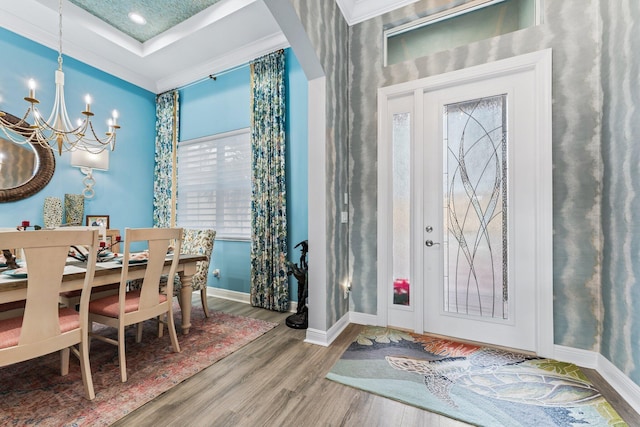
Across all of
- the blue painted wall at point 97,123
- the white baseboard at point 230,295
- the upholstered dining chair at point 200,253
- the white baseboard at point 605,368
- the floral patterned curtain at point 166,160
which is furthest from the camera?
the floral patterned curtain at point 166,160

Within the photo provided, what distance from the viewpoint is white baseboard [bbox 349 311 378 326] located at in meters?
2.71

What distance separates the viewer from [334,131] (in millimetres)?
2520

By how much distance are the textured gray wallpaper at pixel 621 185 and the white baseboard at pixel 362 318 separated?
1.66m

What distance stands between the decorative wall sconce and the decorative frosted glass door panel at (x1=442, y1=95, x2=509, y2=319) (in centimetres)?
408

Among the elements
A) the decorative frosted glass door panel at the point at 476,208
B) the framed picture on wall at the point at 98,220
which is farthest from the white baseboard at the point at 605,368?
the framed picture on wall at the point at 98,220

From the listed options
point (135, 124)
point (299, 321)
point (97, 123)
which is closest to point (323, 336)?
point (299, 321)

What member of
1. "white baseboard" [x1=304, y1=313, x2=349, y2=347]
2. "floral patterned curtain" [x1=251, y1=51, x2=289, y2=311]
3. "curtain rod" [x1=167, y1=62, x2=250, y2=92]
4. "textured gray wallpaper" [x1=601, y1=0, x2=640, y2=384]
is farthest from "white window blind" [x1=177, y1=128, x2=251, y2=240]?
"textured gray wallpaper" [x1=601, y1=0, x2=640, y2=384]

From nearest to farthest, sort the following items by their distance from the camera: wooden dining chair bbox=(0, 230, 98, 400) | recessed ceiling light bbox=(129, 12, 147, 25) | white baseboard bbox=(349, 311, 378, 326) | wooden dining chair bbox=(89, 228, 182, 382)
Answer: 1. wooden dining chair bbox=(0, 230, 98, 400)
2. wooden dining chair bbox=(89, 228, 182, 382)
3. white baseboard bbox=(349, 311, 378, 326)
4. recessed ceiling light bbox=(129, 12, 147, 25)

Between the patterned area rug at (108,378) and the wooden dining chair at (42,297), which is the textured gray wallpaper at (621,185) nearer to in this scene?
the patterned area rug at (108,378)

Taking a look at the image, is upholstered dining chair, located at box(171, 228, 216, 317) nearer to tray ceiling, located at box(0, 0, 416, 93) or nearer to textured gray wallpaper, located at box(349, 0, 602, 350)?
tray ceiling, located at box(0, 0, 416, 93)

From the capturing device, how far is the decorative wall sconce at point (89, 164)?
3.26 meters

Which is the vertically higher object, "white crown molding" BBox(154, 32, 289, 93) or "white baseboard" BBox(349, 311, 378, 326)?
"white crown molding" BBox(154, 32, 289, 93)

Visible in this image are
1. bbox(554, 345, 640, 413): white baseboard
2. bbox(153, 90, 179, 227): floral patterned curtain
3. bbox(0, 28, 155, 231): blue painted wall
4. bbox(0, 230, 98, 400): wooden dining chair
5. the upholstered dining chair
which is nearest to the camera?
bbox(0, 230, 98, 400): wooden dining chair

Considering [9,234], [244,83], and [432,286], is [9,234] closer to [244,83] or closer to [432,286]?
[432,286]
